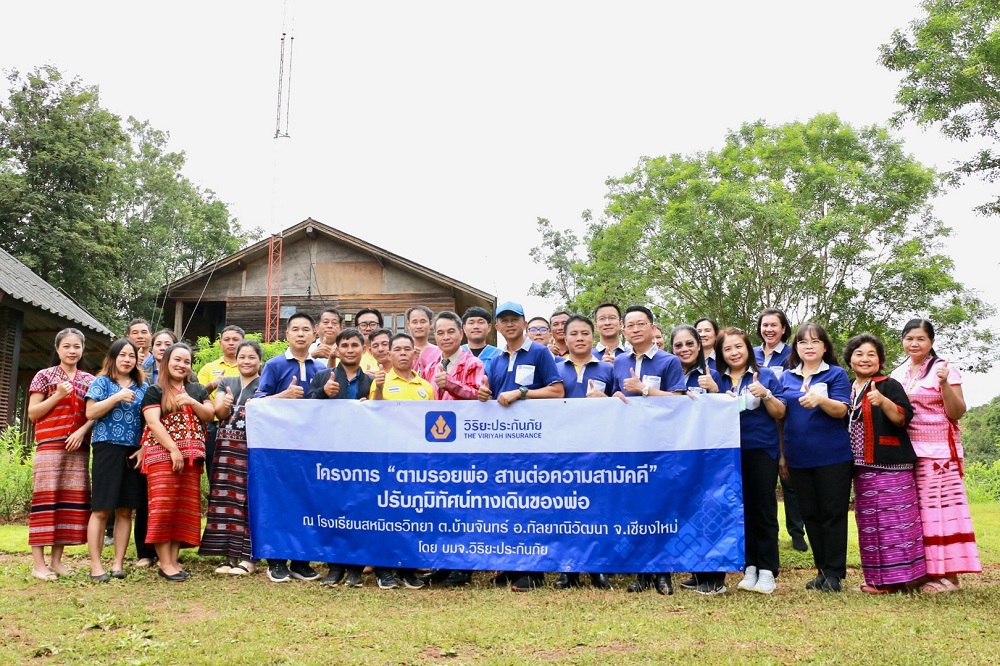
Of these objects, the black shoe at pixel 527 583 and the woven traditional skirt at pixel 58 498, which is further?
the woven traditional skirt at pixel 58 498

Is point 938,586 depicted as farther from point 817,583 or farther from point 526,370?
point 526,370

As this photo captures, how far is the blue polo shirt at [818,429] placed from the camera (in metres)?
4.96

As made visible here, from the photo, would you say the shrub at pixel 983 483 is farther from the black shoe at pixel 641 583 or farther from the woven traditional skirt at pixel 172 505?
the woven traditional skirt at pixel 172 505

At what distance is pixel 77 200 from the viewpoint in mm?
24641

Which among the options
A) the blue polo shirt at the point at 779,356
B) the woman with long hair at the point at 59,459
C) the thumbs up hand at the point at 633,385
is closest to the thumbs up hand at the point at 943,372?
the blue polo shirt at the point at 779,356

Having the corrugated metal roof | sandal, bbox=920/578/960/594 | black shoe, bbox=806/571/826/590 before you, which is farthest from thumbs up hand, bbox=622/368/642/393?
the corrugated metal roof

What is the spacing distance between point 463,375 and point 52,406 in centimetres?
288

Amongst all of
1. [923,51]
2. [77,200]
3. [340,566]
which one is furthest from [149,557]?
[77,200]

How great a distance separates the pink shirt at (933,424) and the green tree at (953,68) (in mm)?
10840

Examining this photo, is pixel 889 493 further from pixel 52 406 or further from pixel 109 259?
pixel 109 259

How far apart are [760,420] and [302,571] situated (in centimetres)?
325

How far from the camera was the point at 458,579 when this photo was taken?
5324mm

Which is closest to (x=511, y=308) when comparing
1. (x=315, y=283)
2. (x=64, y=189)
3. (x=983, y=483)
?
(x=315, y=283)

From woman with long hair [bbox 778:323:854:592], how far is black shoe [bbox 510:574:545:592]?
1683 mm
